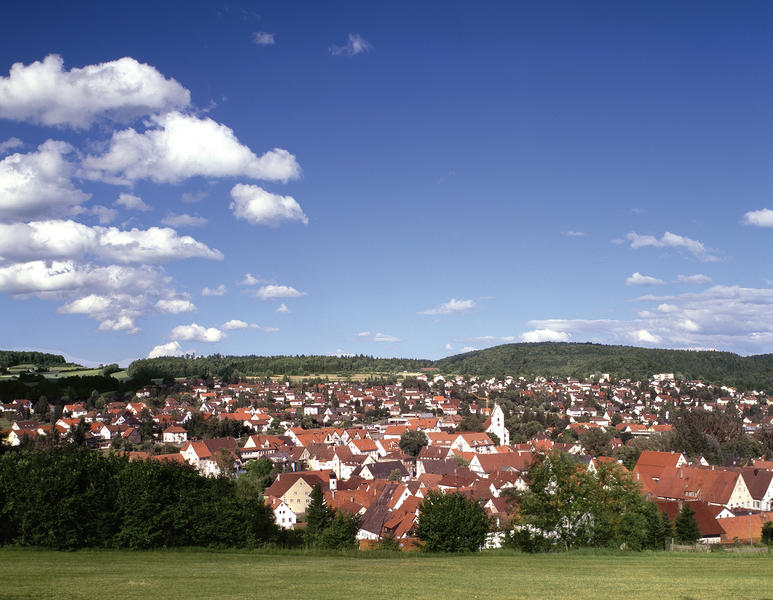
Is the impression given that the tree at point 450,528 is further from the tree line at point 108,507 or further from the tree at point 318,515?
the tree at point 318,515

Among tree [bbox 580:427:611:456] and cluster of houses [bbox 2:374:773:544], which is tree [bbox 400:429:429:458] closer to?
cluster of houses [bbox 2:374:773:544]

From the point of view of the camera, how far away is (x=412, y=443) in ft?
277

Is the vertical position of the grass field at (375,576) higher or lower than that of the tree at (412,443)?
higher

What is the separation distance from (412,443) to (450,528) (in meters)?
62.3

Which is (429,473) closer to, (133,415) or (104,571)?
(104,571)

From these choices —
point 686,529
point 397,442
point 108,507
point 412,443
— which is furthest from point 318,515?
point 397,442

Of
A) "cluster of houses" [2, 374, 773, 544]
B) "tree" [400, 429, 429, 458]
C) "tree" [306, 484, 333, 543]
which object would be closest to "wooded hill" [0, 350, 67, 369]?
"cluster of houses" [2, 374, 773, 544]

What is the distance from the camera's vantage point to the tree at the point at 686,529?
3312 centimetres

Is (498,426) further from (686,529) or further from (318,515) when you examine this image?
(318,515)

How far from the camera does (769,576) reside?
15.6m

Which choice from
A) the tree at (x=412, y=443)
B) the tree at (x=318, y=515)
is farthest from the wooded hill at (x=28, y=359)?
the tree at (x=318, y=515)

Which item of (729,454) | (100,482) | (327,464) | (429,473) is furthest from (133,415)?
(100,482)

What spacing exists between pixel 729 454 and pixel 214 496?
237ft

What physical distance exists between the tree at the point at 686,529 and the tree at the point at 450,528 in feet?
50.1
